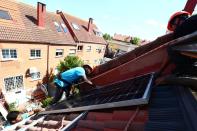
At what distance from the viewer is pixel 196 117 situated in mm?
1588

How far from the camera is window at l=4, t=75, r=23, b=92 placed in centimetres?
1927

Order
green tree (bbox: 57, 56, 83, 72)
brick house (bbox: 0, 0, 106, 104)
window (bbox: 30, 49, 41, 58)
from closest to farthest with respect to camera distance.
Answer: brick house (bbox: 0, 0, 106, 104) → window (bbox: 30, 49, 41, 58) → green tree (bbox: 57, 56, 83, 72)

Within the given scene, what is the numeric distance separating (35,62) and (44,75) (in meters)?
2.51

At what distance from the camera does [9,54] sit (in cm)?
1891

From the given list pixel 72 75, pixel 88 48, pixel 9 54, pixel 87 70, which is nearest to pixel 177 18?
pixel 87 70

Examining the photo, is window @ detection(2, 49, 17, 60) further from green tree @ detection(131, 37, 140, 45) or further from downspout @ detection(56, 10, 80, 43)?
green tree @ detection(131, 37, 140, 45)

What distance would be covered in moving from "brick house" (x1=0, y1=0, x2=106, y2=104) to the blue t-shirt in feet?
41.6

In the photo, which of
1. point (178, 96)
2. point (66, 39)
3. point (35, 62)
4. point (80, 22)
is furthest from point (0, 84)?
point (80, 22)

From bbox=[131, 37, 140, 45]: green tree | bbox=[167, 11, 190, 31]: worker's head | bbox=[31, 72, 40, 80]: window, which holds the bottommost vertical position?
bbox=[31, 72, 40, 80]: window

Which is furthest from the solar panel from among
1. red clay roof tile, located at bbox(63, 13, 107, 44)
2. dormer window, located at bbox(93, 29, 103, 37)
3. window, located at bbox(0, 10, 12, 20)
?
dormer window, located at bbox(93, 29, 103, 37)

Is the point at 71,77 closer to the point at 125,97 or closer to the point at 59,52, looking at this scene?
the point at 125,97

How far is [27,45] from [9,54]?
244 centimetres

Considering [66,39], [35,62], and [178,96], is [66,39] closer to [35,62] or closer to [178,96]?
[35,62]

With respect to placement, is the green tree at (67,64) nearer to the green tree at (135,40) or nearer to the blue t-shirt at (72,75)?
the blue t-shirt at (72,75)
